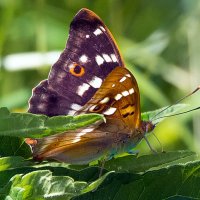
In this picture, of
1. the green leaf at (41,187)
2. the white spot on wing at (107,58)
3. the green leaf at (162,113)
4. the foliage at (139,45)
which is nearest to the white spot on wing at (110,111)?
the green leaf at (162,113)

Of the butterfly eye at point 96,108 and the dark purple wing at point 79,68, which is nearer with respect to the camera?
the butterfly eye at point 96,108

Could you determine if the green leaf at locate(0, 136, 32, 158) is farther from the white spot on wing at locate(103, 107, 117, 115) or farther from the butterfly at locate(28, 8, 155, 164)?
the white spot on wing at locate(103, 107, 117, 115)

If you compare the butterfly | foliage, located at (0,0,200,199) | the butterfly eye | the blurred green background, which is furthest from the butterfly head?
the blurred green background

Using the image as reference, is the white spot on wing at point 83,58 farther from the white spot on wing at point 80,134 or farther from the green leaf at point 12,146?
the green leaf at point 12,146

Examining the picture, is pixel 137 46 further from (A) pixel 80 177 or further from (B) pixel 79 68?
(A) pixel 80 177

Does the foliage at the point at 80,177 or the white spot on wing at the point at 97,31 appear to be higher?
the white spot on wing at the point at 97,31

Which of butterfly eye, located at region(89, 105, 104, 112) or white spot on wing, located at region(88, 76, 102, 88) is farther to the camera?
white spot on wing, located at region(88, 76, 102, 88)
